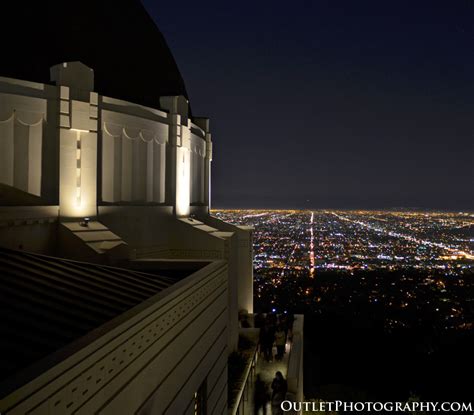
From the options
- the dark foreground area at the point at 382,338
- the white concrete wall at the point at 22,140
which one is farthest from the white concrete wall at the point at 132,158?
the dark foreground area at the point at 382,338

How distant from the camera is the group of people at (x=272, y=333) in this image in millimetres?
14383

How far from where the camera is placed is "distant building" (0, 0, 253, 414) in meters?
4.10

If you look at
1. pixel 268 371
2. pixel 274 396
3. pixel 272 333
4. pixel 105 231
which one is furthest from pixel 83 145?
pixel 268 371

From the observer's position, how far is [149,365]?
496 centimetres

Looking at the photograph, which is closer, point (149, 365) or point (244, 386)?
point (149, 365)

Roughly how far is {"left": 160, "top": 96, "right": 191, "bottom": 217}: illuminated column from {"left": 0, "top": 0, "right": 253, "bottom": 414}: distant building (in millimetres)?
56

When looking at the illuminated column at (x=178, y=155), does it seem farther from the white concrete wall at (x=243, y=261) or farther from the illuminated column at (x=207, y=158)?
the illuminated column at (x=207, y=158)

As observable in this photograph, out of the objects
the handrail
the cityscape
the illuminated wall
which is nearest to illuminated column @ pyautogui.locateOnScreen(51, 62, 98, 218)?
the illuminated wall

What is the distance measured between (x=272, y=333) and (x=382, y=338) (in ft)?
87.0

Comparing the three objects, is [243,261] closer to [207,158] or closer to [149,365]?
[207,158]

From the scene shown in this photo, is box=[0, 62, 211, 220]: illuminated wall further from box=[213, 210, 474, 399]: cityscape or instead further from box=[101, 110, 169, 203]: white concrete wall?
box=[213, 210, 474, 399]: cityscape

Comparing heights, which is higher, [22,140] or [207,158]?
[207,158]

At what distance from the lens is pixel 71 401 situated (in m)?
3.40

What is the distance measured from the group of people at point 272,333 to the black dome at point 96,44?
9036 millimetres
